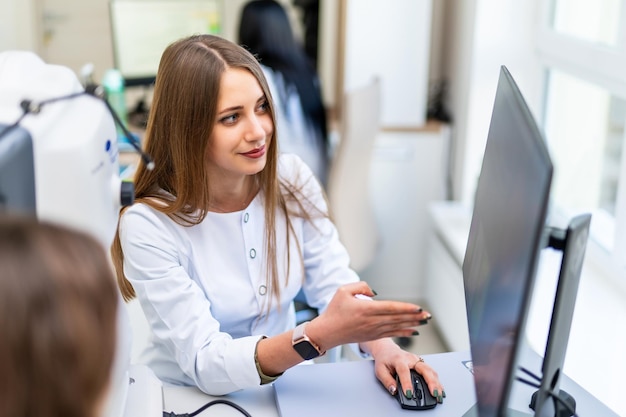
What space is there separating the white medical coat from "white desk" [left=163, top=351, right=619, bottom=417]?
39 mm

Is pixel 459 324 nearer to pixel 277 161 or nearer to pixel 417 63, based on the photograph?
pixel 417 63

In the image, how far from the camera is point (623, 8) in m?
1.88

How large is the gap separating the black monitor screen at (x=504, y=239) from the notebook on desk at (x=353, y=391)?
0.17 meters

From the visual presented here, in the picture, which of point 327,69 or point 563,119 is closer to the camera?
point 563,119

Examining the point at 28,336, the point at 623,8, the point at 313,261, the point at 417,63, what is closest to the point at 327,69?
the point at 417,63

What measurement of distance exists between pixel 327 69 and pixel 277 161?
6.24ft

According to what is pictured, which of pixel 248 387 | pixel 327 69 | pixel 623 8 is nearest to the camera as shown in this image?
pixel 248 387

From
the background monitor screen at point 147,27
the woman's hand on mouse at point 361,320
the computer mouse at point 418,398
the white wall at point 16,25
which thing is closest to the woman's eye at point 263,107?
the woman's hand on mouse at point 361,320

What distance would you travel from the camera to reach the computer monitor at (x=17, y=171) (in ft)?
2.53

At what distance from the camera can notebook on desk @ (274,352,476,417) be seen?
1163mm

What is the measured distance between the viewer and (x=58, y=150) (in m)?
0.83

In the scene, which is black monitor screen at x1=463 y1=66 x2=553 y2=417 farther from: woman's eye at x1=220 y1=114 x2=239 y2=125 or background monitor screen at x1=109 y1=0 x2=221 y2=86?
background monitor screen at x1=109 y1=0 x2=221 y2=86

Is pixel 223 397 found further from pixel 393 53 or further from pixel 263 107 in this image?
pixel 393 53

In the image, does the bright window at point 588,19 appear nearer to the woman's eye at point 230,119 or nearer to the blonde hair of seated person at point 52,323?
the woman's eye at point 230,119
